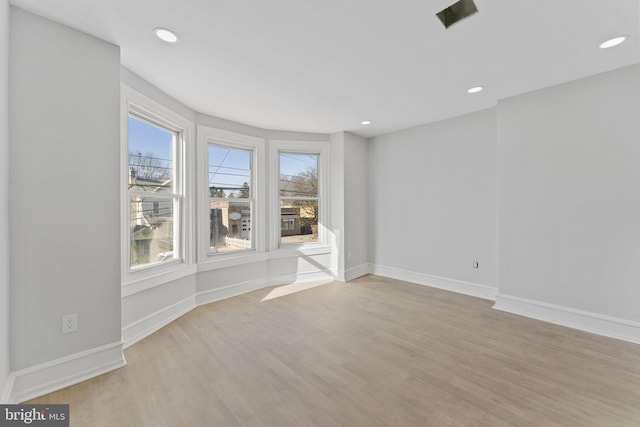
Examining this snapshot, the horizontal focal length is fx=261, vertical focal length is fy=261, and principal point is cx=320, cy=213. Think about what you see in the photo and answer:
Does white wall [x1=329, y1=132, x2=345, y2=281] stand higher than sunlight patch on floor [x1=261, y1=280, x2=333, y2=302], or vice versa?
white wall [x1=329, y1=132, x2=345, y2=281]

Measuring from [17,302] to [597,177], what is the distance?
15.9 ft

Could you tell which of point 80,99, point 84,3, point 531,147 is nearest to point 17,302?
point 80,99

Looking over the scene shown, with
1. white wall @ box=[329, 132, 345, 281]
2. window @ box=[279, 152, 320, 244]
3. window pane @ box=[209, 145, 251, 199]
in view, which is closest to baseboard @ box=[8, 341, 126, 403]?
window pane @ box=[209, 145, 251, 199]

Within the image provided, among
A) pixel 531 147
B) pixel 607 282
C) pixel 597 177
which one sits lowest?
pixel 607 282

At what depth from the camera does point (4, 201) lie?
1576 mm

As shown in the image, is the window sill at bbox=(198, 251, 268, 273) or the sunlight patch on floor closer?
the window sill at bbox=(198, 251, 268, 273)

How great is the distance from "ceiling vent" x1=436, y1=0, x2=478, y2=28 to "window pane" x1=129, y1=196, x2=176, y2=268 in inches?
120

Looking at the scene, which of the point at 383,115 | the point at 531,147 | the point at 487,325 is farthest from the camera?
the point at 383,115

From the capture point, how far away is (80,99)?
1.90m

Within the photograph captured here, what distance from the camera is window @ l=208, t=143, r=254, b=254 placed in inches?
142

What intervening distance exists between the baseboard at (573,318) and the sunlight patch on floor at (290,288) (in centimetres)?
244

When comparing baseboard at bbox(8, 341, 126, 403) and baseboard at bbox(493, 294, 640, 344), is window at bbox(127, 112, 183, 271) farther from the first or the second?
baseboard at bbox(493, 294, 640, 344)

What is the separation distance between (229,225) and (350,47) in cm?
276

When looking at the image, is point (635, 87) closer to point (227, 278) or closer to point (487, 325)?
point (487, 325)
